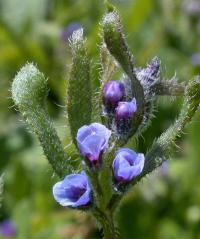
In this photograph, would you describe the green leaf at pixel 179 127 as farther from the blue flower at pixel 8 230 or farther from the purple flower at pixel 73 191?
the blue flower at pixel 8 230

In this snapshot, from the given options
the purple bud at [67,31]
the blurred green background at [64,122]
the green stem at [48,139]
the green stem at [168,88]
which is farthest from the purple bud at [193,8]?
the green stem at [48,139]

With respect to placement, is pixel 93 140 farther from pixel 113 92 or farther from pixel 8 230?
pixel 8 230

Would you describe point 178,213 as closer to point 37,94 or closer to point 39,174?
point 39,174

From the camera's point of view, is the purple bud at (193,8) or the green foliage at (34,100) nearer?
the green foliage at (34,100)

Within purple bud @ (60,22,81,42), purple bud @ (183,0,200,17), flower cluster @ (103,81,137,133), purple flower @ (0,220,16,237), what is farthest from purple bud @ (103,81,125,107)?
purple bud @ (183,0,200,17)

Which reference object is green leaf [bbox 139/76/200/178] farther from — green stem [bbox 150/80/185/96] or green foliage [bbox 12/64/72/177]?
green foliage [bbox 12/64/72/177]

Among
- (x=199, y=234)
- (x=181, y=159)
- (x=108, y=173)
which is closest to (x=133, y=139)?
(x=108, y=173)
